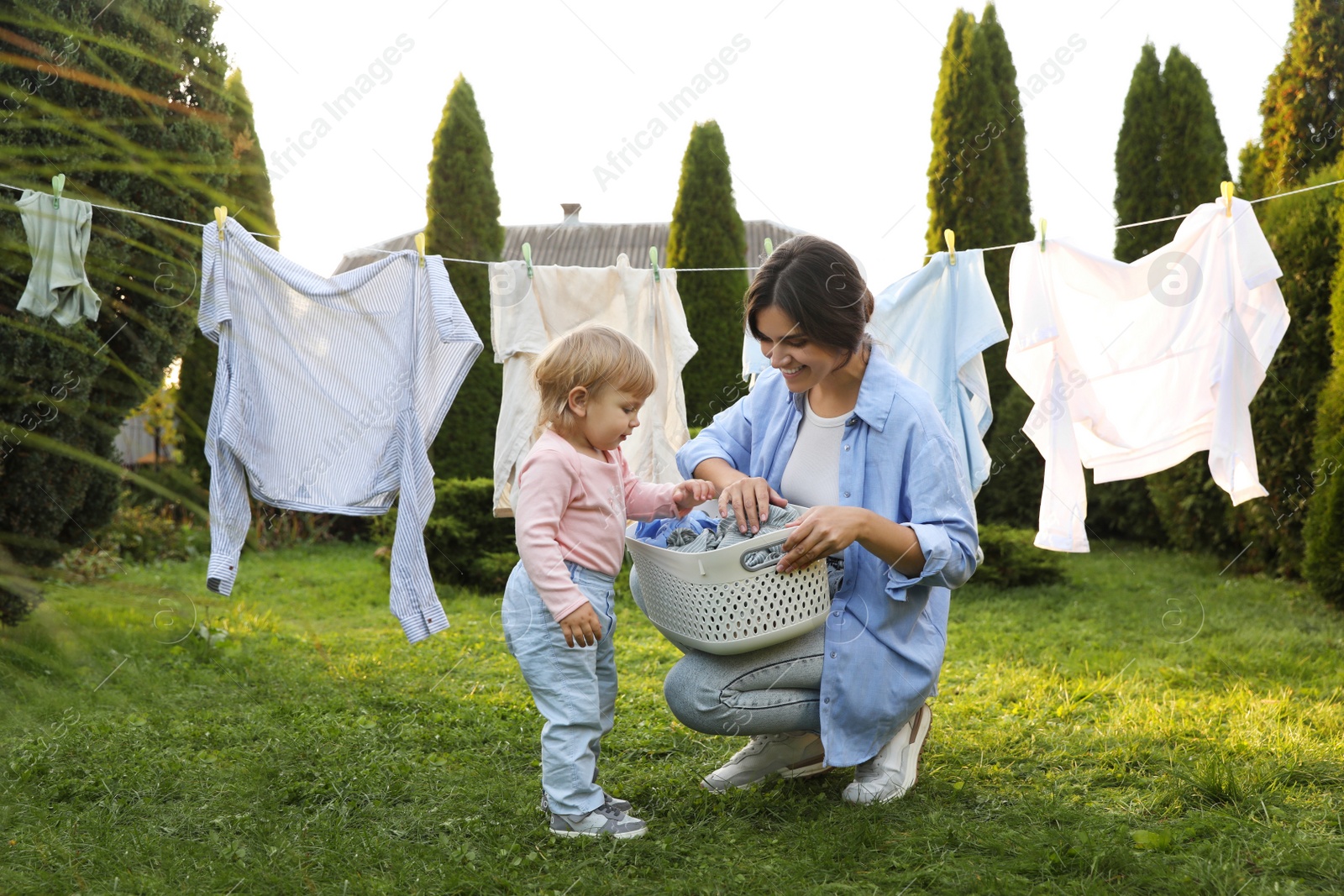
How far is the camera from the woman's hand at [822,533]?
2.31m

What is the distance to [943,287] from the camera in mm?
4188

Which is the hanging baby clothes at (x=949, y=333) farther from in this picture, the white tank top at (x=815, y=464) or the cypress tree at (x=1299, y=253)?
the cypress tree at (x=1299, y=253)

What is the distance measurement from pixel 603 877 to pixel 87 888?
1.11 meters

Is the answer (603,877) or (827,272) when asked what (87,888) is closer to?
(603,877)

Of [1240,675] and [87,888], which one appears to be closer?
[87,888]

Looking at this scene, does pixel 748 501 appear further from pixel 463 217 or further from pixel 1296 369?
pixel 463 217

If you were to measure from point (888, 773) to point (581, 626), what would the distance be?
935 millimetres

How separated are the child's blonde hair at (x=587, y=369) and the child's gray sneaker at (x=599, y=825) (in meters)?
0.95

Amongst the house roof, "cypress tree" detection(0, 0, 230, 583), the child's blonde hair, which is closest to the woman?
the child's blonde hair

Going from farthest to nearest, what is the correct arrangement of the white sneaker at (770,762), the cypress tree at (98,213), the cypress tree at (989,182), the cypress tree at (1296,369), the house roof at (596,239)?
1. the house roof at (596,239)
2. the cypress tree at (989,182)
3. the cypress tree at (1296,369)
4. the cypress tree at (98,213)
5. the white sneaker at (770,762)

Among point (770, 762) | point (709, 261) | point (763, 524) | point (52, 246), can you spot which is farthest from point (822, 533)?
point (709, 261)

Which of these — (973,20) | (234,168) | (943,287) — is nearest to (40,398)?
(234,168)

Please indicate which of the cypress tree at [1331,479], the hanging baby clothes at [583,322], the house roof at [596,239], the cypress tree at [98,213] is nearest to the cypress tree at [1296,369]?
the cypress tree at [1331,479]

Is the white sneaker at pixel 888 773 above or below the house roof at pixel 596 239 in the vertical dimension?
below
